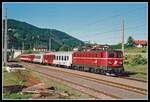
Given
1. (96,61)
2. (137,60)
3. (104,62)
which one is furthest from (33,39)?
(104,62)

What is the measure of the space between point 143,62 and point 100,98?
31.0 m

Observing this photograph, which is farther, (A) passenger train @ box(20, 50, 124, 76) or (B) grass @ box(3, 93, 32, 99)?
(A) passenger train @ box(20, 50, 124, 76)

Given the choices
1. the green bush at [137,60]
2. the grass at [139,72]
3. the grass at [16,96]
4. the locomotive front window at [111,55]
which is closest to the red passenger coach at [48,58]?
the green bush at [137,60]

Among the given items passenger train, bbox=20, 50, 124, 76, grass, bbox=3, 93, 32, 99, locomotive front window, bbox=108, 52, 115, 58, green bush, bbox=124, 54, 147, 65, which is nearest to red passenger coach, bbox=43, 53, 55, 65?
passenger train, bbox=20, 50, 124, 76

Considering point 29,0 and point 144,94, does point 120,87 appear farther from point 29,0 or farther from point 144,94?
point 29,0

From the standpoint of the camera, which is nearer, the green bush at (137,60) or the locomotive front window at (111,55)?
the locomotive front window at (111,55)

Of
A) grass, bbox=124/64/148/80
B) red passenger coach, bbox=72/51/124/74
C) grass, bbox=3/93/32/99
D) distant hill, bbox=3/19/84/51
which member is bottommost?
grass, bbox=3/93/32/99

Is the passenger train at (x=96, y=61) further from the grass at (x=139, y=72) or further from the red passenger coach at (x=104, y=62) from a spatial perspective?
the grass at (x=139, y=72)

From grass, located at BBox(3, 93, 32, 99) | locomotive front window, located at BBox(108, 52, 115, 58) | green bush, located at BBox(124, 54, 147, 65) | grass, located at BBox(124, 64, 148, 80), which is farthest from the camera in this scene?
green bush, located at BBox(124, 54, 147, 65)

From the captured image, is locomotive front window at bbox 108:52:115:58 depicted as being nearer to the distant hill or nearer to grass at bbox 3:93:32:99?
grass at bbox 3:93:32:99

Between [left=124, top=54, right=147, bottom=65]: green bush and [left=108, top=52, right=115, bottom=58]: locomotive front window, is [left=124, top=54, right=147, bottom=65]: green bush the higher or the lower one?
the lower one

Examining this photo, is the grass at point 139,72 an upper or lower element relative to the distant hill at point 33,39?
lower

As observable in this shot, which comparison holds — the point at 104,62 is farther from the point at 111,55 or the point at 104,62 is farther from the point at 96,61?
the point at 96,61

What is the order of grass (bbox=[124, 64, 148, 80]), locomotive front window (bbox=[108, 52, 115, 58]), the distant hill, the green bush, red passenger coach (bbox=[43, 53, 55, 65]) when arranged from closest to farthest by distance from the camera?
grass (bbox=[124, 64, 148, 80]), locomotive front window (bbox=[108, 52, 115, 58]), the green bush, red passenger coach (bbox=[43, 53, 55, 65]), the distant hill
